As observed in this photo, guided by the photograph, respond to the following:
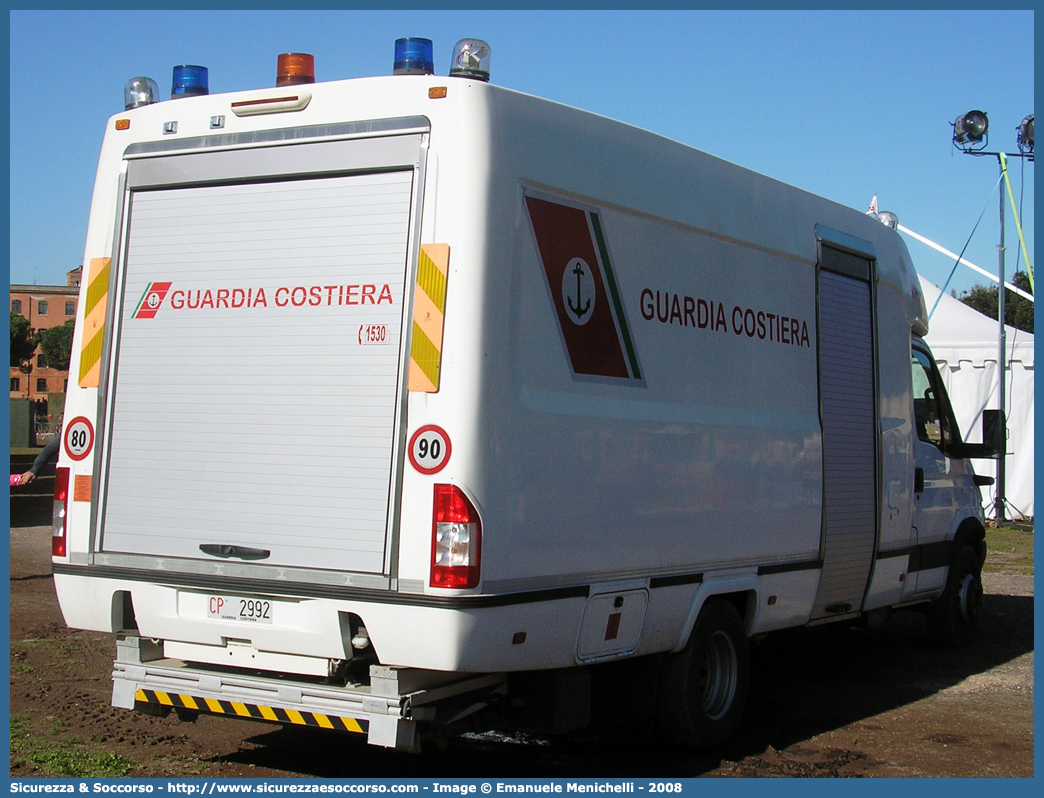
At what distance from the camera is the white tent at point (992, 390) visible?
63.7ft

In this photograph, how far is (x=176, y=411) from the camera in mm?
5578

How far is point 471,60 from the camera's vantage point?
533cm

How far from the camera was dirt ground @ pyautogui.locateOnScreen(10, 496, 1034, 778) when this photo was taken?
598 centimetres

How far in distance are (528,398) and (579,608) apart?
39.9 inches

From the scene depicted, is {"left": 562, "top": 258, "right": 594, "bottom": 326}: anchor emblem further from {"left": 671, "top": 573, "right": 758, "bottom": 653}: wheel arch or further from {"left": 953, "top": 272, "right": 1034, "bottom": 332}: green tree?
{"left": 953, "top": 272, "right": 1034, "bottom": 332}: green tree

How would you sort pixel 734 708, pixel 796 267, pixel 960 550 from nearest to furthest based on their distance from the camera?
pixel 734 708 → pixel 796 267 → pixel 960 550

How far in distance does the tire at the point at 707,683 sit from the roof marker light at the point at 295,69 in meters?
3.41

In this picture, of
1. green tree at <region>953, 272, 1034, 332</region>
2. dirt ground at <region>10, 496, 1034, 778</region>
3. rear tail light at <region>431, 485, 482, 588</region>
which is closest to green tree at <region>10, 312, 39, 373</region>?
green tree at <region>953, 272, 1034, 332</region>

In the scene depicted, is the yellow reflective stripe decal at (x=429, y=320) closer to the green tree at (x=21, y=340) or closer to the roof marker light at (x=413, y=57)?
the roof marker light at (x=413, y=57)

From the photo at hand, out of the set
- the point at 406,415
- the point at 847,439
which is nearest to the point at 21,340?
the point at 847,439

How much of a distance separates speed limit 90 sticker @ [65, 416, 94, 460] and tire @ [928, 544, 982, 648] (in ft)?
21.8

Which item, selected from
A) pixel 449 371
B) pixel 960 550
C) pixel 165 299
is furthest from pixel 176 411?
pixel 960 550

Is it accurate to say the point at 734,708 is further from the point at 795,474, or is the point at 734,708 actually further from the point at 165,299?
the point at 165,299

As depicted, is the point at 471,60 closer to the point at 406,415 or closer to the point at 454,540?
the point at 406,415
